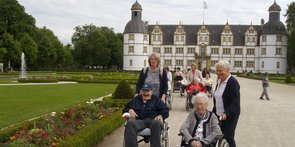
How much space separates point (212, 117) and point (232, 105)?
33 centimetres

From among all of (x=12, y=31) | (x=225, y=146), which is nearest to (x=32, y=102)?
(x=225, y=146)

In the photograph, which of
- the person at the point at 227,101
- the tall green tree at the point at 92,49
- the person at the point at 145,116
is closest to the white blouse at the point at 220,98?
the person at the point at 227,101

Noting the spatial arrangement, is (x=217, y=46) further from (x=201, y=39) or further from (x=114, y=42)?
(x=114, y=42)

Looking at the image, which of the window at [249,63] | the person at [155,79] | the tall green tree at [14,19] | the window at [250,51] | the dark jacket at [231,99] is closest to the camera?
the dark jacket at [231,99]

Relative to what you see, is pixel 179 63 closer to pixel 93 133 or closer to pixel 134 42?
pixel 134 42

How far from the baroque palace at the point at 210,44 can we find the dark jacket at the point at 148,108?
197 feet

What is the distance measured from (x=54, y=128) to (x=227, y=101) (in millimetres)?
3247

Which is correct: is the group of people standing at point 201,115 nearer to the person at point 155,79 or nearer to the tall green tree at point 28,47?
the person at point 155,79

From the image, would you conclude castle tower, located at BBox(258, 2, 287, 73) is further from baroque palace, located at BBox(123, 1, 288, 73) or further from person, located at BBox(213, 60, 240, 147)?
person, located at BBox(213, 60, 240, 147)

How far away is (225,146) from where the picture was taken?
5.41 m

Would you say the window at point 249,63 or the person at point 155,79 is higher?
the window at point 249,63

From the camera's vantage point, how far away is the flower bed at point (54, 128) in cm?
597

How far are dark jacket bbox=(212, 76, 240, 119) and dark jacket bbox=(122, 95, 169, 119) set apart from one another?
1230mm

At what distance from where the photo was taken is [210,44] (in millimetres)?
70750
